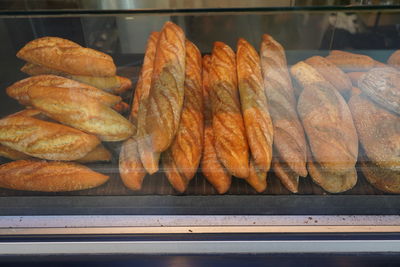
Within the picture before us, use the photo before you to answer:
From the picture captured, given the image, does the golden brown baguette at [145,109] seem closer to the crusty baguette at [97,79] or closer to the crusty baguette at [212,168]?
the crusty baguette at [97,79]

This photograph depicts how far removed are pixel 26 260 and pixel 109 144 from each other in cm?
49

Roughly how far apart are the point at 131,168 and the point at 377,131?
2.89ft

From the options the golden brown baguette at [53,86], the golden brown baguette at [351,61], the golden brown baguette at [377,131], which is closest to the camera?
the golden brown baguette at [377,131]

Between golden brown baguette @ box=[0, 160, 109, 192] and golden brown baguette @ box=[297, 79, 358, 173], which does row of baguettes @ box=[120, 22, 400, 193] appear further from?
golden brown baguette @ box=[0, 160, 109, 192]

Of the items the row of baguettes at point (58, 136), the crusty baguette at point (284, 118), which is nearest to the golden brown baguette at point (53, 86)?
the row of baguettes at point (58, 136)

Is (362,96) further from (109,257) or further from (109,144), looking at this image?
(109,257)

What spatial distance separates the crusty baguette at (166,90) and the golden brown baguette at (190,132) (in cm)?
3

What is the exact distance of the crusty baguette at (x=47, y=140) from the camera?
1124 mm

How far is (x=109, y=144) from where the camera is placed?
47.8 inches

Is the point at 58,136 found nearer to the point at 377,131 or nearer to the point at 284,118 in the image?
the point at 284,118

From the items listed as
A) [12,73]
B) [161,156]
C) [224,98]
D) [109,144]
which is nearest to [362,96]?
[224,98]

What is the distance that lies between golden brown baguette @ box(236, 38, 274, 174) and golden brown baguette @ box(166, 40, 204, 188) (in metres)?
0.18

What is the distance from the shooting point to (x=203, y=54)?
1.68 metres

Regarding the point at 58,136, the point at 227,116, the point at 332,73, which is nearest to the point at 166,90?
the point at 227,116
